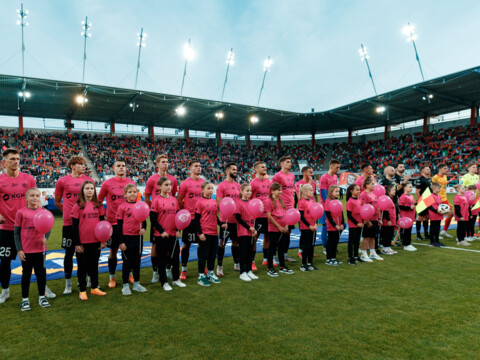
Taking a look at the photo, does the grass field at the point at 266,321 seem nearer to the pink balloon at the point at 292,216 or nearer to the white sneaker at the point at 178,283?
the white sneaker at the point at 178,283

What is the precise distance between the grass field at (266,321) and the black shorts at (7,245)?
626mm

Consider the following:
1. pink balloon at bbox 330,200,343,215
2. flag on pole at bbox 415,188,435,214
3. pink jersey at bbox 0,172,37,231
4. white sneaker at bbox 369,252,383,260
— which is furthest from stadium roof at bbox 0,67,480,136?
white sneaker at bbox 369,252,383,260

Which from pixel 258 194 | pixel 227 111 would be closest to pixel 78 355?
pixel 258 194

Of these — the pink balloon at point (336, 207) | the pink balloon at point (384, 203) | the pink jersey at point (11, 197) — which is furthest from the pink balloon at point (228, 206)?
the pink balloon at point (384, 203)

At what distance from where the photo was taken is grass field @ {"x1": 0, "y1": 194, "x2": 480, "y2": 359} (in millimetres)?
2711

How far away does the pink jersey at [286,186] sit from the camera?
604cm

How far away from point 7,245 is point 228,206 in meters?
3.12

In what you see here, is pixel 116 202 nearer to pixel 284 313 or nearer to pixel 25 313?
pixel 25 313

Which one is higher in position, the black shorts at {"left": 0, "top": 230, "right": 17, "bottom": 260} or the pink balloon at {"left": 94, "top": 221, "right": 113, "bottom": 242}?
the pink balloon at {"left": 94, "top": 221, "right": 113, "bottom": 242}

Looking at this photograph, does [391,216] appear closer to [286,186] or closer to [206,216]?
[286,186]

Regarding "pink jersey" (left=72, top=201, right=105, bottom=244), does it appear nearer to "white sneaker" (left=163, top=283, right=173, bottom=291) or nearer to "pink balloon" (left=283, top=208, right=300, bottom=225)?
"white sneaker" (left=163, top=283, right=173, bottom=291)

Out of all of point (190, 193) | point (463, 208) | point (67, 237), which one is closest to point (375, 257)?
point (463, 208)

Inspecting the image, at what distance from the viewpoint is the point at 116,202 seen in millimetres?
4867

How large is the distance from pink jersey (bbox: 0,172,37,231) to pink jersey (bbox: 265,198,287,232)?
3.78 meters
